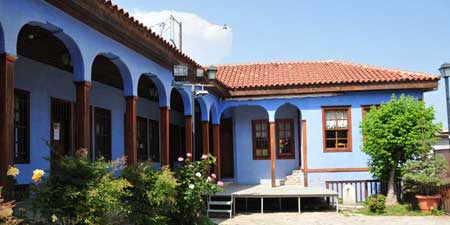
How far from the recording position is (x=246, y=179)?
59.2 feet

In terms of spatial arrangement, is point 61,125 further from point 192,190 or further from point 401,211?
point 401,211

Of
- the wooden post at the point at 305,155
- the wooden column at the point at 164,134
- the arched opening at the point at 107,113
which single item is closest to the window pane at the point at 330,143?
the wooden post at the point at 305,155

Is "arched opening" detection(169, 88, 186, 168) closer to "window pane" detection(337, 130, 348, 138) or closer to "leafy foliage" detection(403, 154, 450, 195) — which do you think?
"window pane" detection(337, 130, 348, 138)

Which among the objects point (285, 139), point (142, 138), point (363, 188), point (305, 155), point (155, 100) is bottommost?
point (363, 188)

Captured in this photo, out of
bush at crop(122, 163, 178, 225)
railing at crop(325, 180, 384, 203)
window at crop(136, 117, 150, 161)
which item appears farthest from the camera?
window at crop(136, 117, 150, 161)

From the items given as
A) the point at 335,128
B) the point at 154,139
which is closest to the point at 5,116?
the point at 154,139

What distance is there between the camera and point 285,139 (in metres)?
18.1

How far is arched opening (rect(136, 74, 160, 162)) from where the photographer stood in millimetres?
15523

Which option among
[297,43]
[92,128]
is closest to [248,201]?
[92,128]

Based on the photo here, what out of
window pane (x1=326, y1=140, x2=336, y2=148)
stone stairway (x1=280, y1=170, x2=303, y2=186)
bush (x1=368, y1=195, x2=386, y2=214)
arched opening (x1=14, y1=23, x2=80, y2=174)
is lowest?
bush (x1=368, y1=195, x2=386, y2=214)

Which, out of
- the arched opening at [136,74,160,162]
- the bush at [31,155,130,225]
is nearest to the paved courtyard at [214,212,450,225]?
the arched opening at [136,74,160,162]

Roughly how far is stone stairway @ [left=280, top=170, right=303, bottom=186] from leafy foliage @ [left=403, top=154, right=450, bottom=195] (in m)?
4.39

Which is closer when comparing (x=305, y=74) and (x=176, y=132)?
(x=305, y=74)

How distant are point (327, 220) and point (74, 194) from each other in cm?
761
